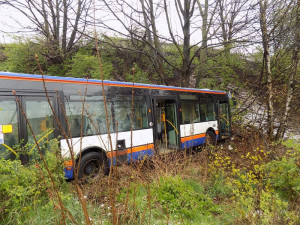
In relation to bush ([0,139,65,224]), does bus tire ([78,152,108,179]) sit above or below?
below

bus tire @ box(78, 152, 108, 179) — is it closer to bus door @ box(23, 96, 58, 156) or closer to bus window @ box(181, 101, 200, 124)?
bus door @ box(23, 96, 58, 156)

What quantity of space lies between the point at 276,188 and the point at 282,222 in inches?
61.0

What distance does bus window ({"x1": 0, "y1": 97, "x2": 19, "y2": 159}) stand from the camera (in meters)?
4.12

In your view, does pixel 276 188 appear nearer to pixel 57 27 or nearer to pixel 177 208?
pixel 177 208

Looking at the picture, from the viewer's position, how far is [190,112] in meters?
8.94

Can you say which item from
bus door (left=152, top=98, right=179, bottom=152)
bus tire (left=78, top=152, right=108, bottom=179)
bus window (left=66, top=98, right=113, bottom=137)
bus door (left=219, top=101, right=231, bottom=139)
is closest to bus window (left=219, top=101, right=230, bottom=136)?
bus door (left=219, top=101, right=231, bottom=139)

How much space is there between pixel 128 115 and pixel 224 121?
705cm

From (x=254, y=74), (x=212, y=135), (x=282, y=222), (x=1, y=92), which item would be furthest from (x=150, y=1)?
(x=254, y=74)

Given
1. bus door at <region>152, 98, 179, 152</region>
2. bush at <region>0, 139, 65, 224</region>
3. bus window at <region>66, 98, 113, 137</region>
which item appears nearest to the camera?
bush at <region>0, 139, 65, 224</region>

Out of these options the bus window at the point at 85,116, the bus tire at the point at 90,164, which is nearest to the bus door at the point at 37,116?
the bus window at the point at 85,116

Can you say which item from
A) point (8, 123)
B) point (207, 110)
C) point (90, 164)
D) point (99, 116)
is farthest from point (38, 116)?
point (207, 110)

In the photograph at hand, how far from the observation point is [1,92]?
4.19m

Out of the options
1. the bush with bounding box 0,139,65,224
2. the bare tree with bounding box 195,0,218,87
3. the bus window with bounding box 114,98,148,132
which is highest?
the bare tree with bounding box 195,0,218,87

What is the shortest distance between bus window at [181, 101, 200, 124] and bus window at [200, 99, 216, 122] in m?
0.35
